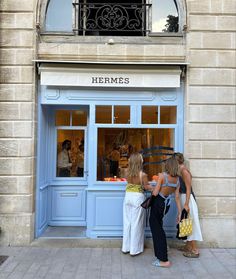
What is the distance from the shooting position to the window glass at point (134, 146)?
22.2 ft

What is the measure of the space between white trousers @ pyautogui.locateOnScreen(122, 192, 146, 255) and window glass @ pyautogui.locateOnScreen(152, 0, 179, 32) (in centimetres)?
349

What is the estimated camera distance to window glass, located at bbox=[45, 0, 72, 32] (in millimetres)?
6875

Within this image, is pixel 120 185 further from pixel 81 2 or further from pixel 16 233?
pixel 81 2

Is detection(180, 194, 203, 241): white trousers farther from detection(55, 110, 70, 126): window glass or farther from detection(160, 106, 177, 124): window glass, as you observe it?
detection(55, 110, 70, 126): window glass

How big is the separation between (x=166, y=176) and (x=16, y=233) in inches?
120

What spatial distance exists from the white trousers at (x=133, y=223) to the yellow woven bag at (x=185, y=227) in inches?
27.7

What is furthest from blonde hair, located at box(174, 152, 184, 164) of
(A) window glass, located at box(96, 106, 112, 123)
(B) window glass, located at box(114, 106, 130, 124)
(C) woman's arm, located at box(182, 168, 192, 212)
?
(A) window glass, located at box(96, 106, 112, 123)

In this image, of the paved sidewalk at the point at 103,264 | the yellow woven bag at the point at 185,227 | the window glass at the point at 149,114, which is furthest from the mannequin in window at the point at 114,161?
the yellow woven bag at the point at 185,227

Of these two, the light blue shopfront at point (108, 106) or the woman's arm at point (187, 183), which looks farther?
the light blue shopfront at point (108, 106)

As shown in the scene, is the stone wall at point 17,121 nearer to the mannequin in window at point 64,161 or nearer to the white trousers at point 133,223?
the mannequin in window at point 64,161

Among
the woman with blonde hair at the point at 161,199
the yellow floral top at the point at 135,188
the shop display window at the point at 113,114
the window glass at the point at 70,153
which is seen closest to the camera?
the woman with blonde hair at the point at 161,199

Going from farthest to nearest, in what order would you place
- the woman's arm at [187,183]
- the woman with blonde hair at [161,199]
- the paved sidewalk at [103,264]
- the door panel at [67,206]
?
the door panel at [67,206]
the woman's arm at [187,183]
the woman with blonde hair at [161,199]
the paved sidewalk at [103,264]

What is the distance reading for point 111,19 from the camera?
6.77 metres

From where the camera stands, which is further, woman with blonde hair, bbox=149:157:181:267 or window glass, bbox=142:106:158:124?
window glass, bbox=142:106:158:124
